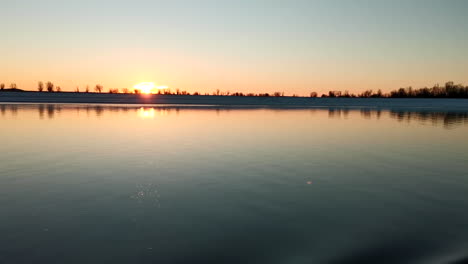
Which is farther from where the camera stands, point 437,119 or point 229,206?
point 437,119

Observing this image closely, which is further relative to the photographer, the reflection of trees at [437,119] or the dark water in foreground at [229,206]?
the reflection of trees at [437,119]

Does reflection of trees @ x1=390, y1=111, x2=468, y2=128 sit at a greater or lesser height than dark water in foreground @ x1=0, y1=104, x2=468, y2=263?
greater

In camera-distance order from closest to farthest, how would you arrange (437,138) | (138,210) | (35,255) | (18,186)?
(35,255) → (138,210) → (18,186) → (437,138)

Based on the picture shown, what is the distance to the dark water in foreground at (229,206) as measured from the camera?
432 cm

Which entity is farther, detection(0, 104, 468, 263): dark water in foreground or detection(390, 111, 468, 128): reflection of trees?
detection(390, 111, 468, 128): reflection of trees

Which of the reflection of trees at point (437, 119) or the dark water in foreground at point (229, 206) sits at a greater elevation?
the reflection of trees at point (437, 119)

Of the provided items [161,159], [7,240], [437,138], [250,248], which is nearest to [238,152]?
[161,159]

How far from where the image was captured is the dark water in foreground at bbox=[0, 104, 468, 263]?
14.2ft

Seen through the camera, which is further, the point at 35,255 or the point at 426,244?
the point at 426,244

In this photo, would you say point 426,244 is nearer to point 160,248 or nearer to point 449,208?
point 449,208

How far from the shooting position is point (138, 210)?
224 inches

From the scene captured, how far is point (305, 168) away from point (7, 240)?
7094 millimetres

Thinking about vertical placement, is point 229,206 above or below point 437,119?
below

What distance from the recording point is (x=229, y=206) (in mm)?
5949
